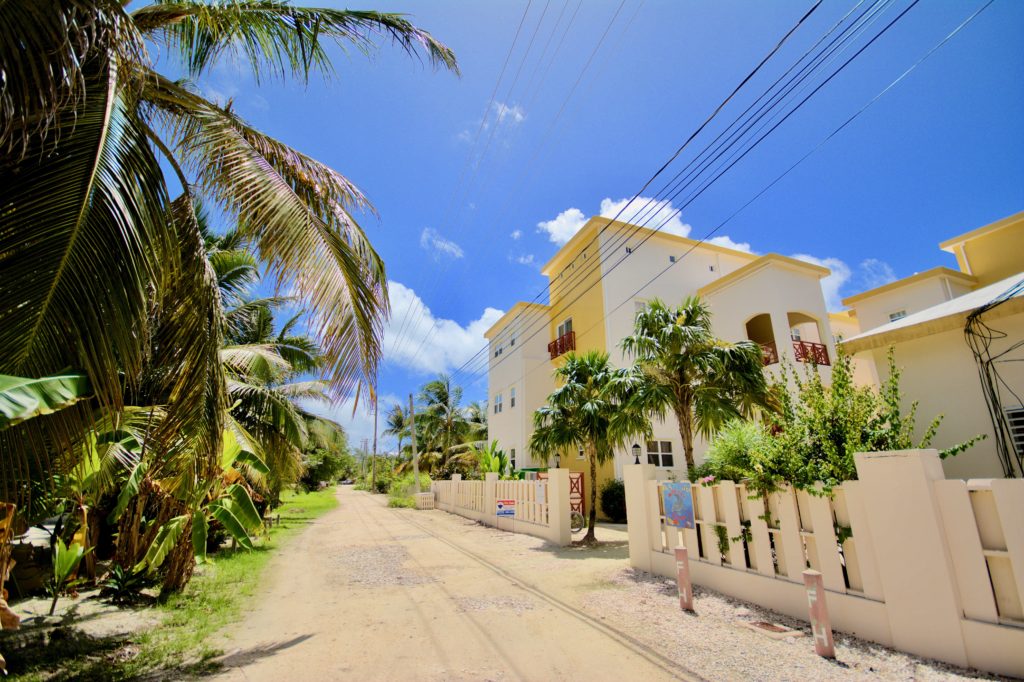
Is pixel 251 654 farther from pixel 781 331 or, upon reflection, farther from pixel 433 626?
pixel 781 331

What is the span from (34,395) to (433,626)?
15.0 feet

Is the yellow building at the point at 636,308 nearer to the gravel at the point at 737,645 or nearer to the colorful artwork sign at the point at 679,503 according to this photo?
the colorful artwork sign at the point at 679,503

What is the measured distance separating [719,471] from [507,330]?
18.9 metres

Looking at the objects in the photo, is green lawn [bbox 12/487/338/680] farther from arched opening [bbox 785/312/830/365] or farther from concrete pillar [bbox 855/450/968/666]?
arched opening [bbox 785/312/830/365]

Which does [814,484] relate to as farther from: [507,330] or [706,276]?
[507,330]

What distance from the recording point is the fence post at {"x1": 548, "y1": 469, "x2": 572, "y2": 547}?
38.4ft

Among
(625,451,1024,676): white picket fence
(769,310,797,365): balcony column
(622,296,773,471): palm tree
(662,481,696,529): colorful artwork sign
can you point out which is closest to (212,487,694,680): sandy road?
(662,481,696,529): colorful artwork sign

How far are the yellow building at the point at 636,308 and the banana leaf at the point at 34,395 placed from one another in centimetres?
1372

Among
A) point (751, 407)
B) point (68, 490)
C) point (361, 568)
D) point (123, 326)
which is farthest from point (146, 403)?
point (751, 407)

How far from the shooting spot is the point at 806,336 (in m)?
20.8

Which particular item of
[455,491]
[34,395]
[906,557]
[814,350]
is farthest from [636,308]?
[34,395]

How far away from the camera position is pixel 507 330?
27109 millimetres

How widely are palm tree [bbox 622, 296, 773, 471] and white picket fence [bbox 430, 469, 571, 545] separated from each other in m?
3.69

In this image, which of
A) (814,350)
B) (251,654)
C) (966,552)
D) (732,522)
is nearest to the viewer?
(966,552)
